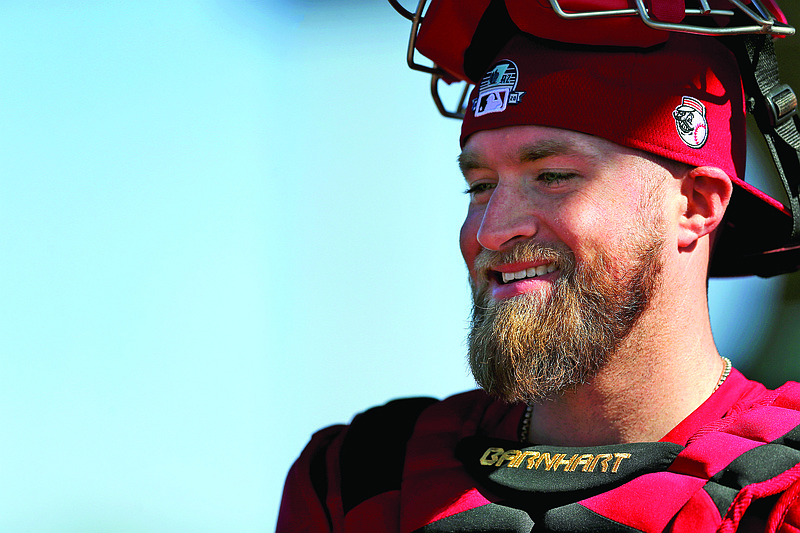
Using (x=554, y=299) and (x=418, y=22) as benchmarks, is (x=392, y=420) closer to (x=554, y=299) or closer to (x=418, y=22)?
(x=554, y=299)

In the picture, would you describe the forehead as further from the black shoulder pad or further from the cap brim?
the black shoulder pad

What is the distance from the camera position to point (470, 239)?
1.97 metres

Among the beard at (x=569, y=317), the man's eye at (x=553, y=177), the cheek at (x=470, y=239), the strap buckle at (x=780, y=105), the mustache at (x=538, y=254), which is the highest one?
the strap buckle at (x=780, y=105)

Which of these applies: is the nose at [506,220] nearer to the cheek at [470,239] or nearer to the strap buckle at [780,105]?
the cheek at [470,239]

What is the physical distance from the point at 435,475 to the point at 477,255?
1.84 ft

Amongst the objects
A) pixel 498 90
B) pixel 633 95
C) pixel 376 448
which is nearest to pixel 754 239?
pixel 633 95

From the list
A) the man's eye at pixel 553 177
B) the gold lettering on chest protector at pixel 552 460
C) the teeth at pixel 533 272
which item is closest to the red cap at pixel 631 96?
the man's eye at pixel 553 177

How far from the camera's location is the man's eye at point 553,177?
1793 millimetres

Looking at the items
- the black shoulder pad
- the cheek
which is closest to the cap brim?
the cheek

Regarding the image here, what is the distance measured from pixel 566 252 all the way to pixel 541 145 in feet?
0.87

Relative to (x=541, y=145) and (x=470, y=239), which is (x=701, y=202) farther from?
(x=470, y=239)

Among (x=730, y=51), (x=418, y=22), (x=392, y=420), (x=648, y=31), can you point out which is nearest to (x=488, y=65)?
(x=418, y=22)

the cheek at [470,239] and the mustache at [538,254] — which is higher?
the cheek at [470,239]

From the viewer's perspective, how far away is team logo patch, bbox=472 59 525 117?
6.14ft
